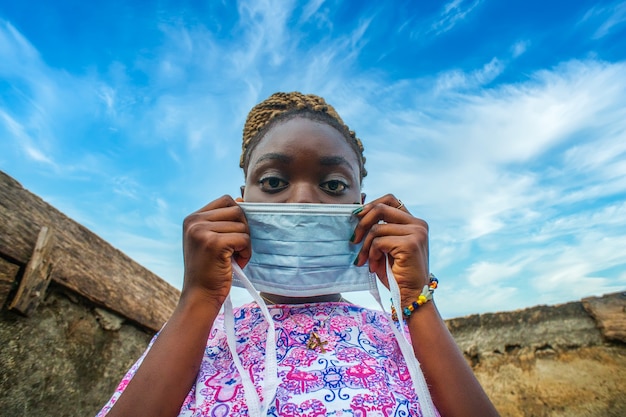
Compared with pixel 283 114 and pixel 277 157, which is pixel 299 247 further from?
pixel 283 114

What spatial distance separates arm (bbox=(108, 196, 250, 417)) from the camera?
3.91 ft

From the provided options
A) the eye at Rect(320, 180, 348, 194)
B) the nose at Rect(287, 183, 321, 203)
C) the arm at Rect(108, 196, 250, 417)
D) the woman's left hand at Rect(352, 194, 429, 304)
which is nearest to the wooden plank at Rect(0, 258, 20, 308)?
the arm at Rect(108, 196, 250, 417)

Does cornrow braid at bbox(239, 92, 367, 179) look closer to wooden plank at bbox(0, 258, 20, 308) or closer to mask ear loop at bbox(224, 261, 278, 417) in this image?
mask ear loop at bbox(224, 261, 278, 417)

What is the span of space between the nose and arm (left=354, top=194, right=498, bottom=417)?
0.94 ft

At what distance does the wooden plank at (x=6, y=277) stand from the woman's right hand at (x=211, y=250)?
136 cm

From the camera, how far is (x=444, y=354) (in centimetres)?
135

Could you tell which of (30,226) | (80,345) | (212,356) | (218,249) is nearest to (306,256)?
(218,249)

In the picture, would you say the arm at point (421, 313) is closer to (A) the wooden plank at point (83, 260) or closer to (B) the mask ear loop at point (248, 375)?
(B) the mask ear loop at point (248, 375)

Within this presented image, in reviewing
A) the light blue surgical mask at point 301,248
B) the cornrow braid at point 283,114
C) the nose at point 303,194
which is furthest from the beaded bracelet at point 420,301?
the cornrow braid at point 283,114

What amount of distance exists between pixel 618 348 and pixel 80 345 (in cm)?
445

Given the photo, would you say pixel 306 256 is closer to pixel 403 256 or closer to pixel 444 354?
pixel 403 256

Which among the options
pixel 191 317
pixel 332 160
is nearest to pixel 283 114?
pixel 332 160

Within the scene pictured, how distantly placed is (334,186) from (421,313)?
29.4 inches

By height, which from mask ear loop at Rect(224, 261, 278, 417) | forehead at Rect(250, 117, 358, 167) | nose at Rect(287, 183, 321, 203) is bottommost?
mask ear loop at Rect(224, 261, 278, 417)
